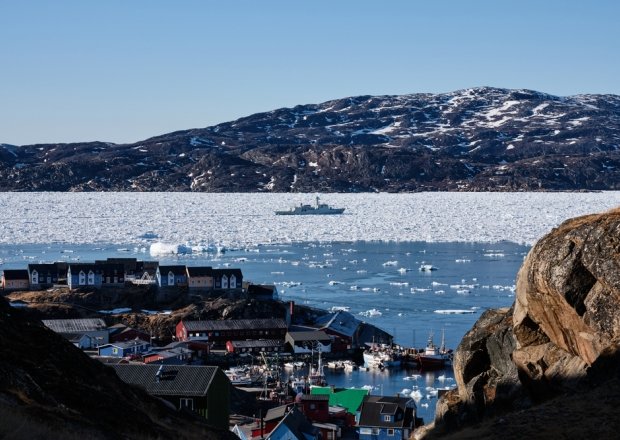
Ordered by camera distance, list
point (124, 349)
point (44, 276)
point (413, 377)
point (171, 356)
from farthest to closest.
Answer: point (44, 276)
point (124, 349)
point (171, 356)
point (413, 377)

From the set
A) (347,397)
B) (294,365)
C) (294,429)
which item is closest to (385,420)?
(294,429)

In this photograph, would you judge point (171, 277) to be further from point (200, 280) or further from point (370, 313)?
point (370, 313)

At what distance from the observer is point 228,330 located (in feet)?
120

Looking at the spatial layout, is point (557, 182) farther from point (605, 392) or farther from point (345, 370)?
point (605, 392)

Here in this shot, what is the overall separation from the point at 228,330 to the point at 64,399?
1128 inches

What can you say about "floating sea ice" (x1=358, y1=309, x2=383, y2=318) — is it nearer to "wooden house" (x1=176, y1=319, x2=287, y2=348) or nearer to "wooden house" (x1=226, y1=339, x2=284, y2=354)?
"wooden house" (x1=176, y1=319, x2=287, y2=348)

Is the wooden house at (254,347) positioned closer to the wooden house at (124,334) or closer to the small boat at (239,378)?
the wooden house at (124,334)

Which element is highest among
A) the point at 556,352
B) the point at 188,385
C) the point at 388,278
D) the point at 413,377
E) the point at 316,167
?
the point at 316,167

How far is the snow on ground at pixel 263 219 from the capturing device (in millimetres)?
65812

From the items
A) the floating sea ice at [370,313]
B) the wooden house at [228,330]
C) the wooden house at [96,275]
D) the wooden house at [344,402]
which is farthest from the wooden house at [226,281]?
the wooden house at [344,402]

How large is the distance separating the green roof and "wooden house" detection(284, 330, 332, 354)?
731 cm

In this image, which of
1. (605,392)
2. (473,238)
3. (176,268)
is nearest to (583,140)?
(473,238)

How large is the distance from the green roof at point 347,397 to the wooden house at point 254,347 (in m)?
7.80

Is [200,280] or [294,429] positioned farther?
[200,280]
